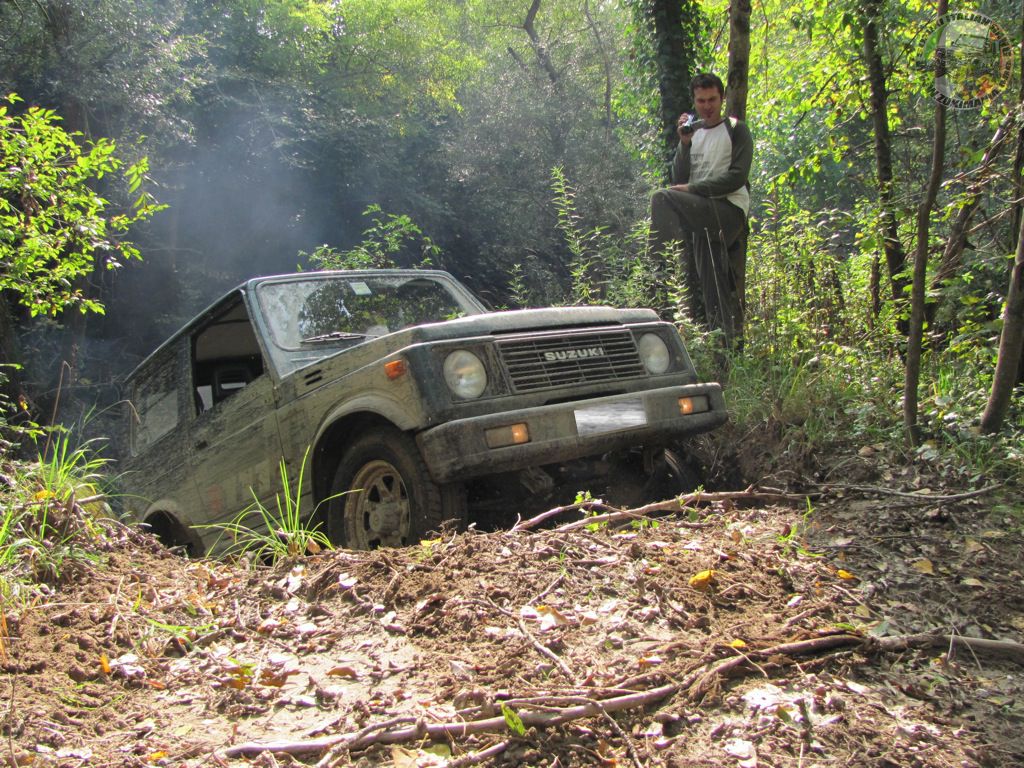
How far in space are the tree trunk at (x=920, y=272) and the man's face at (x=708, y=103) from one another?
211 cm

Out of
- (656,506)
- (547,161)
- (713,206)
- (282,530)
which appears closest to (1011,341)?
(656,506)

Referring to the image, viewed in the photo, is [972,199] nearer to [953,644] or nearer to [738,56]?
[953,644]

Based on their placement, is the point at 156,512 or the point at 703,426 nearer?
the point at 703,426

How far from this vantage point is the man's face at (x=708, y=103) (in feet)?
22.1

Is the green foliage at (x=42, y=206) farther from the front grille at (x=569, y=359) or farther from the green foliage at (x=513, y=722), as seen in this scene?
the green foliage at (x=513, y=722)

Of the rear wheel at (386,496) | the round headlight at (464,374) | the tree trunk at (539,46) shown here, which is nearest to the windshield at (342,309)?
the rear wheel at (386,496)

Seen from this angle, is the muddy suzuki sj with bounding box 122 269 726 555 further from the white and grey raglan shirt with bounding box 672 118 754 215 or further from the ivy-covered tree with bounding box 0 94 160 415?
the white and grey raglan shirt with bounding box 672 118 754 215

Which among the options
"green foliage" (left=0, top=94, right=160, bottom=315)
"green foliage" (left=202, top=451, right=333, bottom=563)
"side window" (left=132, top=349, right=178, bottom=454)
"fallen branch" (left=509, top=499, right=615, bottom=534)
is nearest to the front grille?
"fallen branch" (left=509, top=499, right=615, bottom=534)

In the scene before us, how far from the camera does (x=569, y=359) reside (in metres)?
4.30

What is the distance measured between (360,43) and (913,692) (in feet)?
82.6

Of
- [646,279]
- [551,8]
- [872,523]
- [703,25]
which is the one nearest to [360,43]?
[551,8]

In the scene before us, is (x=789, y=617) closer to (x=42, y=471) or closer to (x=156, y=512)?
(x=42, y=471)

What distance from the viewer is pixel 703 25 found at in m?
10.6

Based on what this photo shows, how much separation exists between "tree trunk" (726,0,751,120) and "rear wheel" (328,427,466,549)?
479 cm
